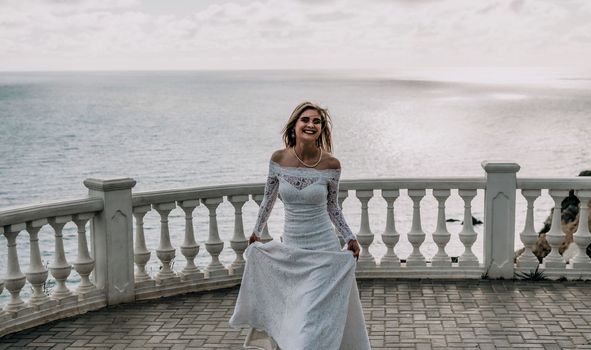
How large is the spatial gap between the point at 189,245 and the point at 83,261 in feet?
4.01

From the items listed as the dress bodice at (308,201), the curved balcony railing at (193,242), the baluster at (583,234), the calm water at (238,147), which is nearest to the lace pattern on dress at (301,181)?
the dress bodice at (308,201)

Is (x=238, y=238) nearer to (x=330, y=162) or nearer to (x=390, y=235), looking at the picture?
(x=390, y=235)

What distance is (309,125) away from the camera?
18.8 ft

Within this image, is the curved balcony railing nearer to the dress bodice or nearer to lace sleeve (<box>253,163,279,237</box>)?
lace sleeve (<box>253,163,279,237</box>)

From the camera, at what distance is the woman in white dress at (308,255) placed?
571 centimetres

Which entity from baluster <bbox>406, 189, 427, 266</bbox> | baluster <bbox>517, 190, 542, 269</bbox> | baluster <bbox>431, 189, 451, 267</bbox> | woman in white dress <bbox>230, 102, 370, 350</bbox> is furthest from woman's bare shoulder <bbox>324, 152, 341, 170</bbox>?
baluster <bbox>517, 190, 542, 269</bbox>

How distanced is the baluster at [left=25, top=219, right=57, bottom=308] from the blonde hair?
117 inches

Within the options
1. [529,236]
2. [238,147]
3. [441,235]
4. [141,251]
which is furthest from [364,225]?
[238,147]

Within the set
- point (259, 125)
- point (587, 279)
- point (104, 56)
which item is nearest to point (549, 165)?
point (259, 125)

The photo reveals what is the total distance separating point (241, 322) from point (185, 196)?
2.66 metres

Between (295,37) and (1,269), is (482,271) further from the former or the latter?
(295,37)

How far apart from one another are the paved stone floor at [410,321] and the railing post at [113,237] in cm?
27

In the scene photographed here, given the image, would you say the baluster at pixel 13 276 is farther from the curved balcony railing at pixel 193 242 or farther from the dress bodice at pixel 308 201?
the dress bodice at pixel 308 201

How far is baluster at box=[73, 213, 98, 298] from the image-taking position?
8016 millimetres
